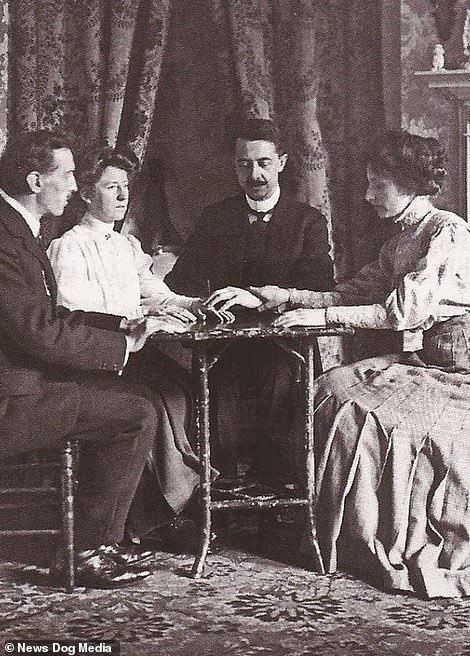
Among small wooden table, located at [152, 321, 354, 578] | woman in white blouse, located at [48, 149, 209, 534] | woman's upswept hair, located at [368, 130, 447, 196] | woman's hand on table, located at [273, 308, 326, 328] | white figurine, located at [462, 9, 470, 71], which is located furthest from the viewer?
white figurine, located at [462, 9, 470, 71]

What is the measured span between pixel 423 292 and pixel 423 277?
51mm

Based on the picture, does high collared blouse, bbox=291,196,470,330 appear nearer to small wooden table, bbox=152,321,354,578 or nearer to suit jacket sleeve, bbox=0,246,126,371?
small wooden table, bbox=152,321,354,578

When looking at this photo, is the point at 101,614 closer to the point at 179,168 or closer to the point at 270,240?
the point at 270,240

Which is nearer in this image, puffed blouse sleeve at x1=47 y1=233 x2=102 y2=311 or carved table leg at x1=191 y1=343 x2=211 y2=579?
carved table leg at x1=191 y1=343 x2=211 y2=579

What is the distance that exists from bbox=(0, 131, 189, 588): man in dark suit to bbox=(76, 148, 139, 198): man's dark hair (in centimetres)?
41

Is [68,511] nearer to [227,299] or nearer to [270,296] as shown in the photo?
[227,299]

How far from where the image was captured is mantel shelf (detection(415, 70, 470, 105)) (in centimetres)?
379

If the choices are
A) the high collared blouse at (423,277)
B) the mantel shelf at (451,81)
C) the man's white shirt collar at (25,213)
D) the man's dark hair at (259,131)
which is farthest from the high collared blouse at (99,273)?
the mantel shelf at (451,81)

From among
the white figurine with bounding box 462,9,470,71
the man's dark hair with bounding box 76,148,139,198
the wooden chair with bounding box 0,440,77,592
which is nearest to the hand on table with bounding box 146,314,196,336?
the wooden chair with bounding box 0,440,77,592

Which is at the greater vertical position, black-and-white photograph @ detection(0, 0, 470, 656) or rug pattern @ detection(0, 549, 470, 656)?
black-and-white photograph @ detection(0, 0, 470, 656)

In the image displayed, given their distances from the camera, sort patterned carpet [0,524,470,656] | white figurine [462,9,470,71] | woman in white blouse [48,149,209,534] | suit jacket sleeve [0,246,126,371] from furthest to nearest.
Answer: white figurine [462,9,470,71] → woman in white blouse [48,149,209,534] → suit jacket sleeve [0,246,126,371] → patterned carpet [0,524,470,656]

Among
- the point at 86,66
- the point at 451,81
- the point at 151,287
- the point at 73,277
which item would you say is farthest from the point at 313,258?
the point at 86,66

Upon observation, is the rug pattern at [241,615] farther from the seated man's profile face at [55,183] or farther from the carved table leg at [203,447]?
the seated man's profile face at [55,183]

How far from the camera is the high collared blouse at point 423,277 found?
3275 millimetres
